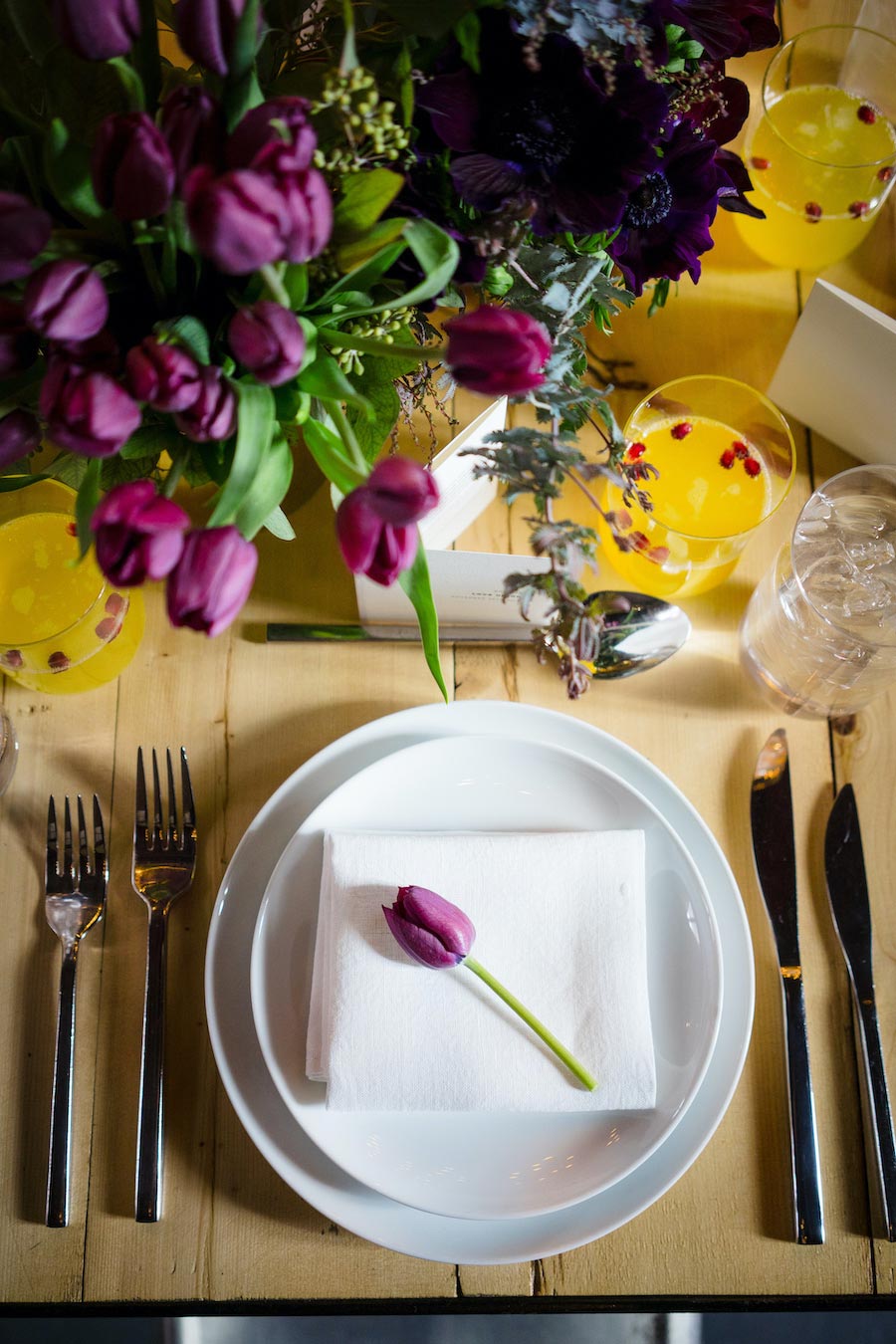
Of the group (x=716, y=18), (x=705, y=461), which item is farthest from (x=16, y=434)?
(x=705, y=461)

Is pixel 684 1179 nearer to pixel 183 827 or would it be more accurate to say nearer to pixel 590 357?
pixel 183 827

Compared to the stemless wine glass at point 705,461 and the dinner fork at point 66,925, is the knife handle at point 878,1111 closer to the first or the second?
the stemless wine glass at point 705,461

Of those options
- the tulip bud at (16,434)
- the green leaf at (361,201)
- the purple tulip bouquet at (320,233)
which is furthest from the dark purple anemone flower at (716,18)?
the tulip bud at (16,434)

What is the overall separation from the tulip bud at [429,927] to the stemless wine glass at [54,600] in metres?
0.32

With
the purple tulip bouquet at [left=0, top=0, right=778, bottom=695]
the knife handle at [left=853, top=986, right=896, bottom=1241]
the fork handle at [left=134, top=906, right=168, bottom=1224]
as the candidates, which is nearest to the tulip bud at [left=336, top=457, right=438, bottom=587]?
the purple tulip bouquet at [left=0, top=0, right=778, bottom=695]

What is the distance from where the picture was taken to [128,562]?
15.4 inches

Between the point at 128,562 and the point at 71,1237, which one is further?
the point at 71,1237

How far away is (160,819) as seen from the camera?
0.80m

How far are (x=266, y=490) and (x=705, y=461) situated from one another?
1.56 ft

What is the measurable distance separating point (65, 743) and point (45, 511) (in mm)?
196

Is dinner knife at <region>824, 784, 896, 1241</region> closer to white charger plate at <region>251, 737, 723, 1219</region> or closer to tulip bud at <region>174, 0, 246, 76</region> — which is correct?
white charger plate at <region>251, 737, 723, 1219</region>

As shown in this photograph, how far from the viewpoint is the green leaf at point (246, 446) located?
0.45m

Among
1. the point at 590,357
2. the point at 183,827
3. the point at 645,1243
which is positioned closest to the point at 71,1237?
the point at 183,827

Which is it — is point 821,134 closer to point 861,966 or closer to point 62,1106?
point 861,966
